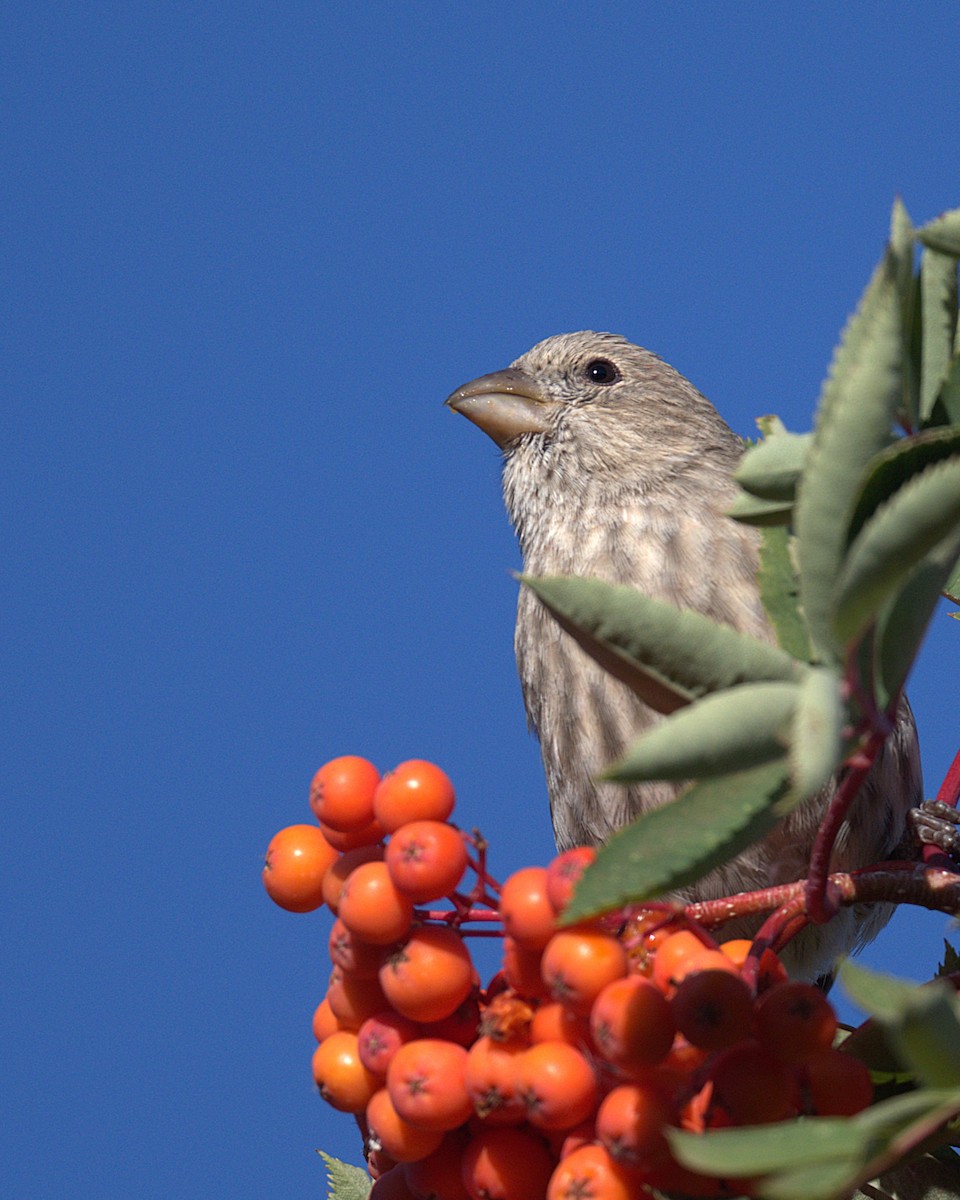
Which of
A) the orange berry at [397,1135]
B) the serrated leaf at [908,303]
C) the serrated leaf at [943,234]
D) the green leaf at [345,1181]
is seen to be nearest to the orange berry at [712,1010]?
the orange berry at [397,1135]

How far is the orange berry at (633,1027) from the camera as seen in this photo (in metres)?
1.21

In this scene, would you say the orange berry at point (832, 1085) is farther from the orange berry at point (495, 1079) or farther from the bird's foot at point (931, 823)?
the bird's foot at point (931, 823)

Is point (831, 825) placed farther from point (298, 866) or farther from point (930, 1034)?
point (298, 866)

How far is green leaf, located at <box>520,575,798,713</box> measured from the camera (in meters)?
1.07

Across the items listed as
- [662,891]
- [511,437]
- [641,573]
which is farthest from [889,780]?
[662,891]

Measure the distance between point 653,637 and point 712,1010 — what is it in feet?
1.14

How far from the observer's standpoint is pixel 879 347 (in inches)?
39.6

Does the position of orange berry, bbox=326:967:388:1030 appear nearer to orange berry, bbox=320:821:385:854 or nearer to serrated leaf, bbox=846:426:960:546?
orange berry, bbox=320:821:385:854

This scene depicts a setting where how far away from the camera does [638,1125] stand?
1.21m

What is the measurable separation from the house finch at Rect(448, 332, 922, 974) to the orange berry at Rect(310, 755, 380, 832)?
6.05ft

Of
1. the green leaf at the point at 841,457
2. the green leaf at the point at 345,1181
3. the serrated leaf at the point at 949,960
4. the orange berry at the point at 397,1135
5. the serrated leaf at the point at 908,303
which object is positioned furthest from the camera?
the green leaf at the point at 345,1181

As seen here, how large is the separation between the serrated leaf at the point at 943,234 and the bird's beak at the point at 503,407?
119 inches

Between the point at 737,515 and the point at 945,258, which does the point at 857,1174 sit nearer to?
the point at 737,515

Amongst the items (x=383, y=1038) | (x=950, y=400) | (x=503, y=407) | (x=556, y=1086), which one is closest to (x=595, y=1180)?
(x=556, y=1086)
